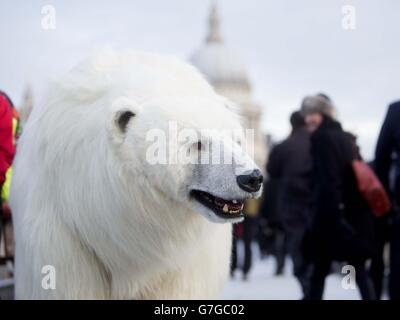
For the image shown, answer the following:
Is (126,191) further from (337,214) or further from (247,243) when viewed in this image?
(247,243)

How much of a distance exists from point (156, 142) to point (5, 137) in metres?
1.61

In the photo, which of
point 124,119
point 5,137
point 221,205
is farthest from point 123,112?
point 5,137

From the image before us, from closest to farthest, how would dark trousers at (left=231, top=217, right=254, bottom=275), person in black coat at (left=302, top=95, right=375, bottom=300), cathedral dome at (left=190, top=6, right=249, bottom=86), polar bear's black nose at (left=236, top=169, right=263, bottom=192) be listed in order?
polar bear's black nose at (left=236, top=169, right=263, bottom=192) → person in black coat at (left=302, top=95, right=375, bottom=300) → dark trousers at (left=231, top=217, right=254, bottom=275) → cathedral dome at (left=190, top=6, right=249, bottom=86)

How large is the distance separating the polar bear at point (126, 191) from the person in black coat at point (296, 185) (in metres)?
2.97

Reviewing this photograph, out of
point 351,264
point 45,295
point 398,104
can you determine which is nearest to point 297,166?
point 351,264

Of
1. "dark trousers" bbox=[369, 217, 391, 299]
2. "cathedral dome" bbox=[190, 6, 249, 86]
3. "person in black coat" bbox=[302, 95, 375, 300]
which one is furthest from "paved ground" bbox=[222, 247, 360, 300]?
"cathedral dome" bbox=[190, 6, 249, 86]

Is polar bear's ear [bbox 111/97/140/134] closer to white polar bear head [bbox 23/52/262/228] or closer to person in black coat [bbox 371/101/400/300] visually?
white polar bear head [bbox 23/52/262/228]

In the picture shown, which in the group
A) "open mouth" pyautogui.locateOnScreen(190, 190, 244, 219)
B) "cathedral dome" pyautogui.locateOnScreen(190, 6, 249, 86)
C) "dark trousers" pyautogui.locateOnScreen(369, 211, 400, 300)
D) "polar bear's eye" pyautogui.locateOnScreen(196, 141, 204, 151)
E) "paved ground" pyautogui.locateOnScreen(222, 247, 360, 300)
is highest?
"cathedral dome" pyautogui.locateOnScreen(190, 6, 249, 86)

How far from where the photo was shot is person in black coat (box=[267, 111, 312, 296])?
25.7 ft

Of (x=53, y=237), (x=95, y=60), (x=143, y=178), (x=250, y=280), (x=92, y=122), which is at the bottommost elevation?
(x=250, y=280)

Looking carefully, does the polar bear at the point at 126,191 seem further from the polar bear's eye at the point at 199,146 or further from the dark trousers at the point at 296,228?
the dark trousers at the point at 296,228
